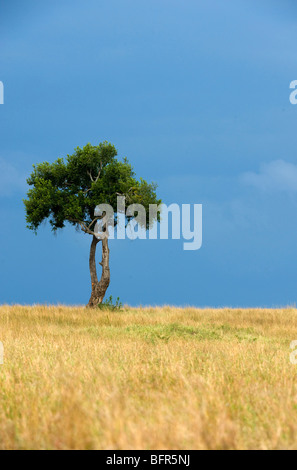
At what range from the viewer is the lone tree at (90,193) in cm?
2702

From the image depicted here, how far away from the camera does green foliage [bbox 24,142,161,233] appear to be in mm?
26969

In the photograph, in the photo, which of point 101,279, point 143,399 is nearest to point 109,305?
point 101,279

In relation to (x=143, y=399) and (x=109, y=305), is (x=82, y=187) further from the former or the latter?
(x=143, y=399)

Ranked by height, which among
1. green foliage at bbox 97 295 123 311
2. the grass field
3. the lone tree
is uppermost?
the lone tree

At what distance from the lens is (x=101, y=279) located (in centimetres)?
2733

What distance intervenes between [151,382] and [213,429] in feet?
8.36

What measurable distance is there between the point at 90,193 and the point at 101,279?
5.93 m

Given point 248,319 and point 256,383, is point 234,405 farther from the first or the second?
point 248,319

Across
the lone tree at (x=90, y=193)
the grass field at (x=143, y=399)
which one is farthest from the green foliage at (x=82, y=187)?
the grass field at (x=143, y=399)

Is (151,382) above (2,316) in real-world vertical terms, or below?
below

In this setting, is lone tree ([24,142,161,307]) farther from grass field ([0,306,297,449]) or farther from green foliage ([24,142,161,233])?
grass field ([0,306,297,449])

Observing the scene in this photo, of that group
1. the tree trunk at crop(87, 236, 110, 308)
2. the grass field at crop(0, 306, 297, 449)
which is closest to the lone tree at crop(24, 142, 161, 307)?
the tree trunk at crop(87, 236, 110, 308)
